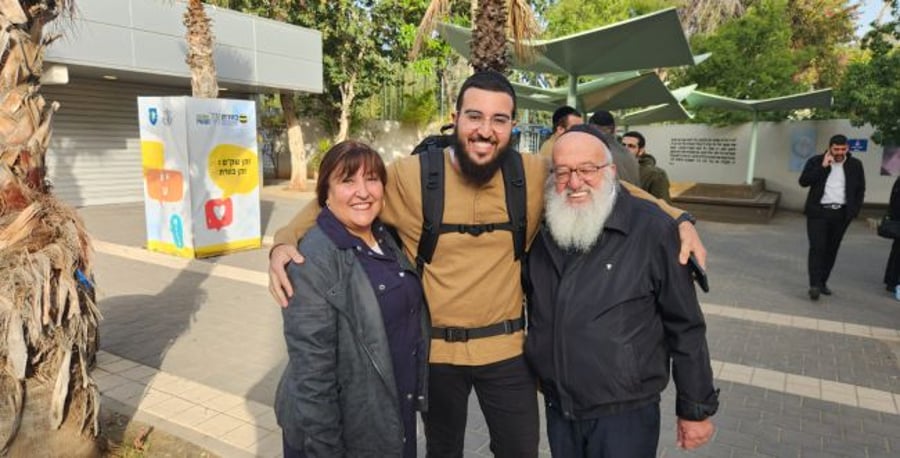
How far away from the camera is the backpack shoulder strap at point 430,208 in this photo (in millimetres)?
2299

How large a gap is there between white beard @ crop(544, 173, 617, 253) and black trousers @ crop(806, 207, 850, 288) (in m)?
6.05

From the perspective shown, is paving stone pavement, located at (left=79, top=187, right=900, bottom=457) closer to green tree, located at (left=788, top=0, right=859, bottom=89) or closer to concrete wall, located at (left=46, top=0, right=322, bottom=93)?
concrete wall, located at (left=46, top=0, right=322, bottom=93)

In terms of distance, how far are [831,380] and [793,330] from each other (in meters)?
1.37

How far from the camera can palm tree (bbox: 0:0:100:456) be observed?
252 centimetres

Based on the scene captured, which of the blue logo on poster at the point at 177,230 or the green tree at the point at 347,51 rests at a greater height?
the green tree at the point at 347,51

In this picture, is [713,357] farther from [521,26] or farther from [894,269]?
[521,26]

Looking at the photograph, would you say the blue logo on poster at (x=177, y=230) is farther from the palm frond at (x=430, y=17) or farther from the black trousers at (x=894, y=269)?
the black trousers at (x=894, y=269)

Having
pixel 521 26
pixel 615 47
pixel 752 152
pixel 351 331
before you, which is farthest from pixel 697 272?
pixel 752 152

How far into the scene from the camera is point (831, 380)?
14.8 feet

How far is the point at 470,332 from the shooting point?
232 cm

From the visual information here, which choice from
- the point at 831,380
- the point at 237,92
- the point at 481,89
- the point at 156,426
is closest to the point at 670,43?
the point at 831,380

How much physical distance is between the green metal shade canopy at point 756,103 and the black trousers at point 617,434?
1495 cm

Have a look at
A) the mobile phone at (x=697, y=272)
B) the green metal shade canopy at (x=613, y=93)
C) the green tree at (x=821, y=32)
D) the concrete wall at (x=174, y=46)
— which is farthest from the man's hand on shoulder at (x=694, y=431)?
the green tree at (x=821, y=32)

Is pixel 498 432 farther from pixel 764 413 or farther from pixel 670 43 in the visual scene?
pixel 670 43
